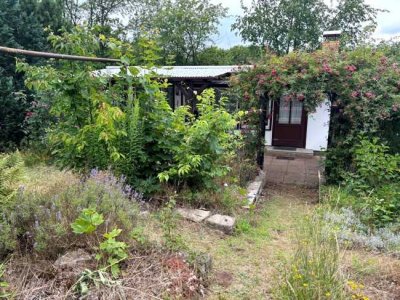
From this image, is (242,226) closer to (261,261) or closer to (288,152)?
(261,261)

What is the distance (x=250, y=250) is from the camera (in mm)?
3467

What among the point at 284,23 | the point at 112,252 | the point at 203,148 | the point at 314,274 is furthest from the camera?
the point at 284,23

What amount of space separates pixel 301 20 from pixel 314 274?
1636cm

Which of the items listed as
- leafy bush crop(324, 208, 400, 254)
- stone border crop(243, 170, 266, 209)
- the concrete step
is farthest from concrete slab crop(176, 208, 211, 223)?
the concrete step

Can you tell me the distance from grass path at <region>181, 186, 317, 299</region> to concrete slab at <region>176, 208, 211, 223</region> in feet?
0.33

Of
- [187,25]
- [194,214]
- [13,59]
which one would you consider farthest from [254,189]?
[187,25]

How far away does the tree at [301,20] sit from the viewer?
16062 mm

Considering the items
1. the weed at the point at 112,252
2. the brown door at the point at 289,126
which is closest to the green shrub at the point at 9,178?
the weed at the point at 112,252

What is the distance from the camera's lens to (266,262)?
3.19 metres

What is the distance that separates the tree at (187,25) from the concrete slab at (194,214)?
51.0 ft

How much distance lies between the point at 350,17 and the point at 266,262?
16.8 metres

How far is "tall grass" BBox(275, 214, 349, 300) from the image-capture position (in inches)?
81.6

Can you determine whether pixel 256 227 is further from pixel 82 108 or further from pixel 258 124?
pixel 258 124

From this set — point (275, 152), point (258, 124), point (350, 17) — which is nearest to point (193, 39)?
point (350, 17)
